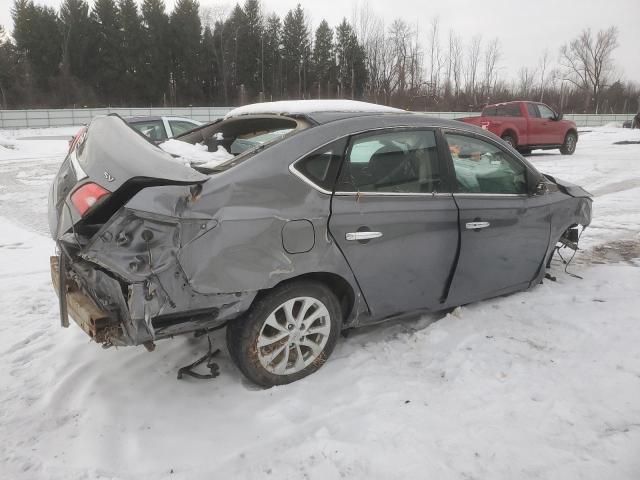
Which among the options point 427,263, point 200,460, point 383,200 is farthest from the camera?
point 427,263

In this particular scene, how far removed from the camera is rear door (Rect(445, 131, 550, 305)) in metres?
3.54

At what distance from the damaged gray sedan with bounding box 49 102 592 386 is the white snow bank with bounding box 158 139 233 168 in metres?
0.16

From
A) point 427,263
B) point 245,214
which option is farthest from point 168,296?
point 427,263

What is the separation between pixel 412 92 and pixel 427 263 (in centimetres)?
5189

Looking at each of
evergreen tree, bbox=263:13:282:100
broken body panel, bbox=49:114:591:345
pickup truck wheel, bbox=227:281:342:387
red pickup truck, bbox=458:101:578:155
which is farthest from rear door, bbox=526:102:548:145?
evergreen tree, bbox=263:13:282:100

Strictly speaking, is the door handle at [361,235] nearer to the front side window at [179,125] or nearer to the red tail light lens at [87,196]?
the red tail light lens at [87,196]

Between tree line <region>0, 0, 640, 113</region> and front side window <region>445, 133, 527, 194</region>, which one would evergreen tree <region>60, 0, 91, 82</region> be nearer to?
tree line <region>0, 0, 640, 113</region>

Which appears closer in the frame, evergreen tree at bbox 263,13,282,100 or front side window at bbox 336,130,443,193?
front side window at bbox 336,130,443,193

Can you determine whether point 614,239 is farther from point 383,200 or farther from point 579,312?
point 383,200

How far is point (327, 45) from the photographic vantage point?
64875mm

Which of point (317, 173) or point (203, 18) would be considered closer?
point (317, 173)

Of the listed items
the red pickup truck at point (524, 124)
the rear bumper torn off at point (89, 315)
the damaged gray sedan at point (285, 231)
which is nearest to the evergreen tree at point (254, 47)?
the red pickup truck at point (524, 124)

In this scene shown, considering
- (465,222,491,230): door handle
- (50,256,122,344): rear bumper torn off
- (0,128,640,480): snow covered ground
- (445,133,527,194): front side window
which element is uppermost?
(445,133,527,194): front side window

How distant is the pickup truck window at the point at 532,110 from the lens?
14684 mm
